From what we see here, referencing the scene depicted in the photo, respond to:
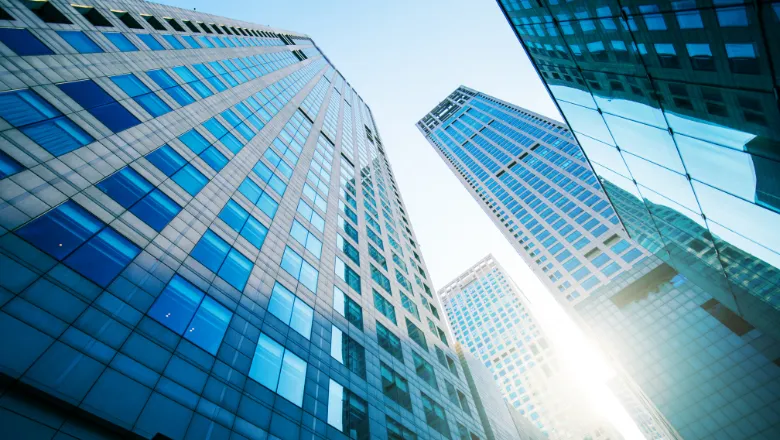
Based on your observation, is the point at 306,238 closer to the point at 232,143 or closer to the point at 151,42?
the point at 232,143

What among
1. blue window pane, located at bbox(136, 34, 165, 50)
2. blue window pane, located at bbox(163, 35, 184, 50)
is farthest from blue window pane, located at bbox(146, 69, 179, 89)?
blue window pane, located at bbox(163, 35, 184, 50)

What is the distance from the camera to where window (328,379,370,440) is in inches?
744

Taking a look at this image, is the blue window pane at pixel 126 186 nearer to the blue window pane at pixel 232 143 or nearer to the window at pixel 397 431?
the blue window pane at pixel 232 143

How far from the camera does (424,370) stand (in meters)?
30.0

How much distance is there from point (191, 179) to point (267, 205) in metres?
5.82

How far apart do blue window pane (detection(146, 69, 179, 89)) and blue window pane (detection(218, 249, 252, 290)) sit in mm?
14454

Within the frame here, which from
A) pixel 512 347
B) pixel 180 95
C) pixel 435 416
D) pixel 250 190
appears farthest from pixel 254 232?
pixel 512 347

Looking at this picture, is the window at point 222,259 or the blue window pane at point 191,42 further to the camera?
the blue window pane at point 191,42

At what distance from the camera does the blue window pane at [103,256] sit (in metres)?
13.0

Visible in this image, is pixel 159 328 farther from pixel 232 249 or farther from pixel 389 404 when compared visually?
→ pixel 389 404

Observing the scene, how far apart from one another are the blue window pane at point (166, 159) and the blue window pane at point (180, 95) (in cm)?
632

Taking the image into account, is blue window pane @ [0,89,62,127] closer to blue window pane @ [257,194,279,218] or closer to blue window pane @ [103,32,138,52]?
blue window pane @ [103,32,138,52]

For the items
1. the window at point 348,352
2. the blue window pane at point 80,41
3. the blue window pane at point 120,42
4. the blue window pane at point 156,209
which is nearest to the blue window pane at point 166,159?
the blue window pane at point 156,209

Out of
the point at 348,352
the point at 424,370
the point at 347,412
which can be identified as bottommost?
the point at 424,370
